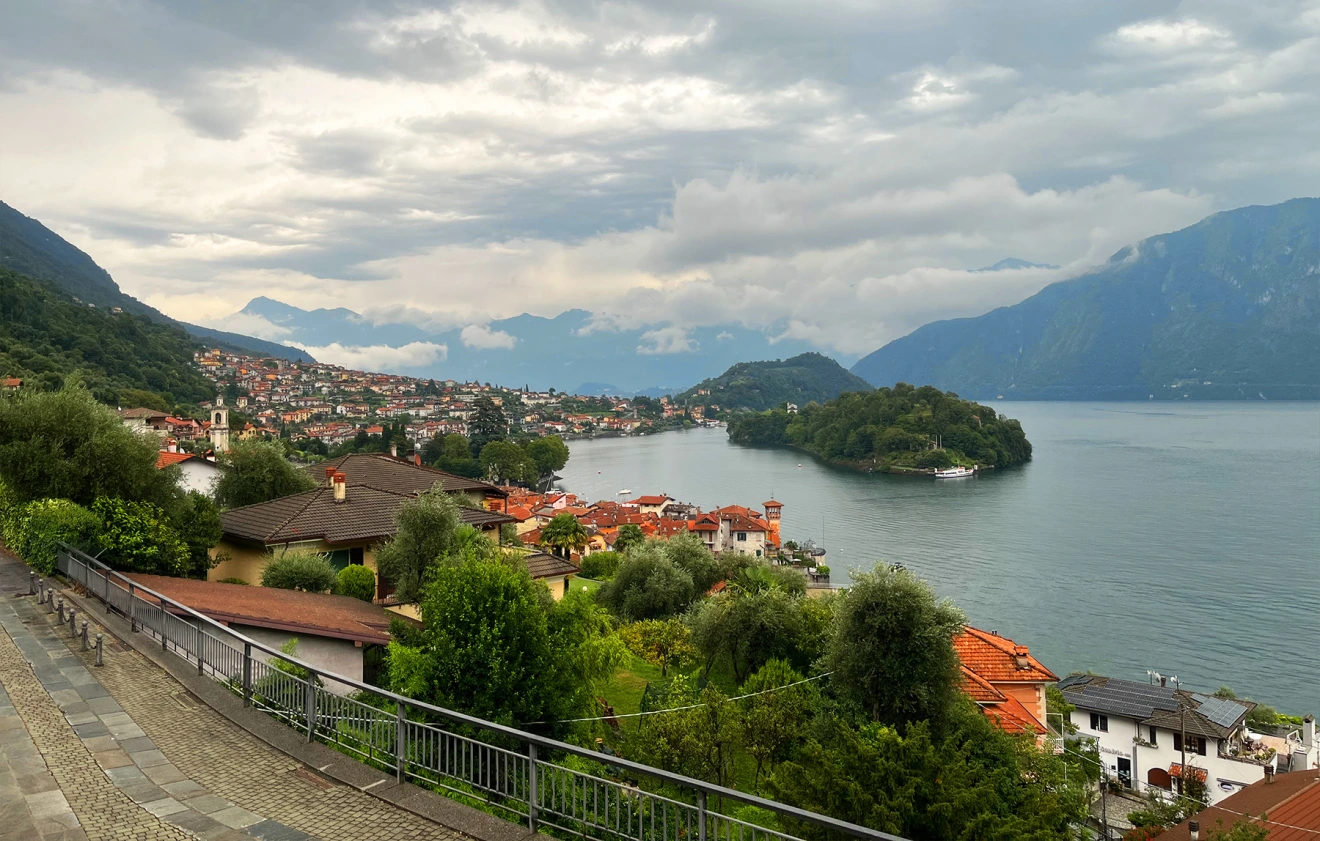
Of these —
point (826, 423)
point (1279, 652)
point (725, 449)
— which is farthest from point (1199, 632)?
point (725, 449)

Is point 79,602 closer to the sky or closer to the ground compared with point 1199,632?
closer to the sky

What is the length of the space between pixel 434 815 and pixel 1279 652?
41.6 m

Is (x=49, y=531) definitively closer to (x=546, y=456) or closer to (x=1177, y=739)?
(x=1177, y=739)

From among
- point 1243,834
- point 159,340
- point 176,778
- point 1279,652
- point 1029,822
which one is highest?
point 159,340

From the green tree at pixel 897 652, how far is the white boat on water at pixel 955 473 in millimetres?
96162

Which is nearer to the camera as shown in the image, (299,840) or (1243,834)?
(299,840)

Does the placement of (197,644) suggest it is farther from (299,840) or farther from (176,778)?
(299,840)

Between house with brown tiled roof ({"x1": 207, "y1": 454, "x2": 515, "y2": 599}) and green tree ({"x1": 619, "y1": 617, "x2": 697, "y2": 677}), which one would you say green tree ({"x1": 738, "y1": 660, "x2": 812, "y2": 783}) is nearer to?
green tree ({"x1": 619, "y1": 617, "x2": 697, "y2": 677})

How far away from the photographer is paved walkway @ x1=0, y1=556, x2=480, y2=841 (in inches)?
210

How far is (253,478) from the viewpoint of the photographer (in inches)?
1004

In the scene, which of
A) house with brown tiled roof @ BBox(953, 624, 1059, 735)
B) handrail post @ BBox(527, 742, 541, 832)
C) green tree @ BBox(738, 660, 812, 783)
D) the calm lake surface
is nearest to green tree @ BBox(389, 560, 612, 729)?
green tree @ BBox(738, 660, 812, 783)

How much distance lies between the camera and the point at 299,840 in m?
5.17

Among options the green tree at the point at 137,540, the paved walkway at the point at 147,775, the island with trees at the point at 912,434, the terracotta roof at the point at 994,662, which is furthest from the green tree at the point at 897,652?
the island with trees at the point at 912,434

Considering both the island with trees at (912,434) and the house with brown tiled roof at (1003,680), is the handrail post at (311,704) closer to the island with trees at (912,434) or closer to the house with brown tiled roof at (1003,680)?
the house with brown tiled roof at (1003,680)
